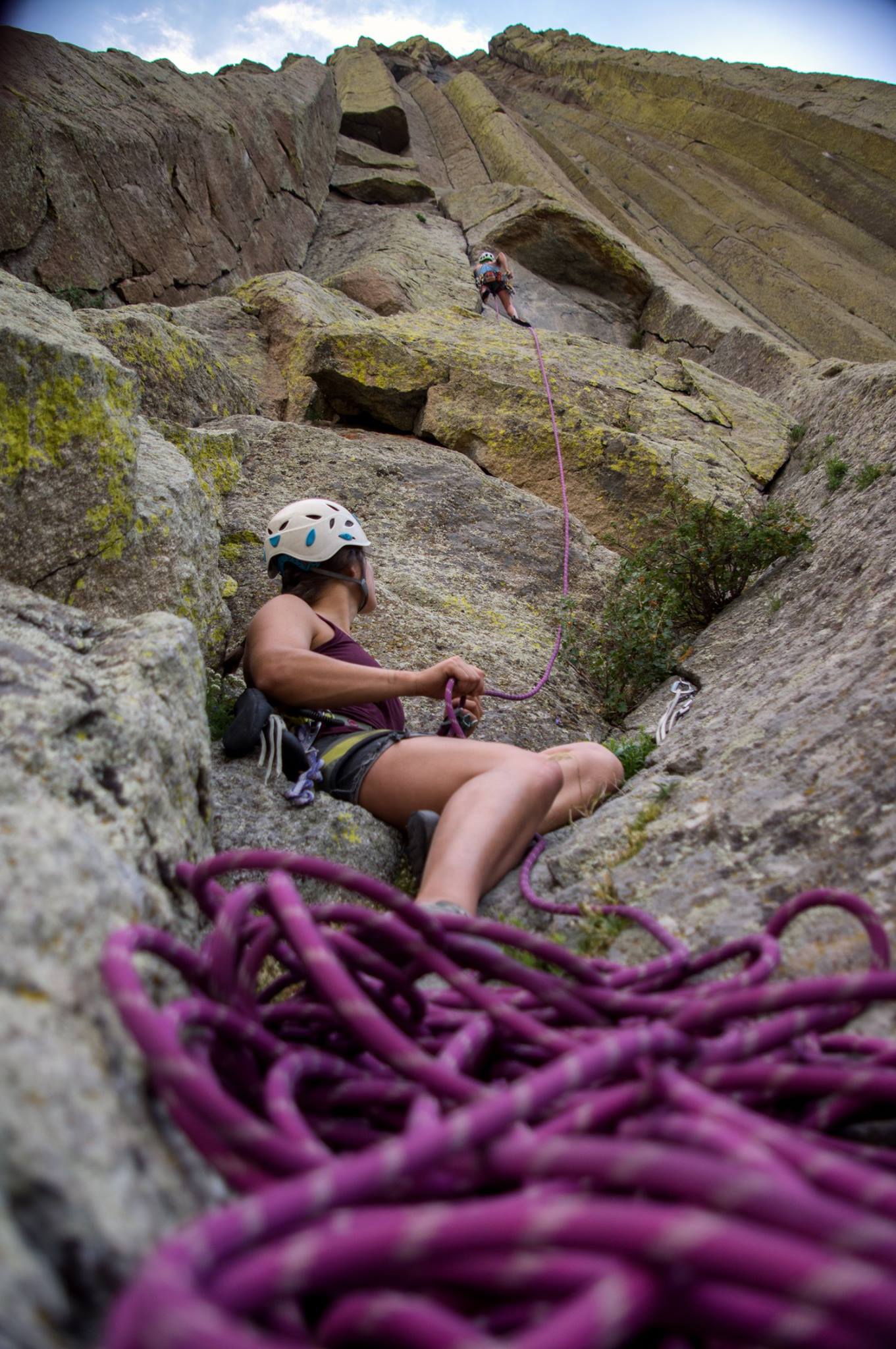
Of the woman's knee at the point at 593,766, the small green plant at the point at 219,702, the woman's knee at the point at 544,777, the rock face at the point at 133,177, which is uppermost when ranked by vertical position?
the rock face at the point at 133,177

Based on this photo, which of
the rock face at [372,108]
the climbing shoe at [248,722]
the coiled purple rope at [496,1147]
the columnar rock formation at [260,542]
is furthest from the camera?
the rock face at [372,108]

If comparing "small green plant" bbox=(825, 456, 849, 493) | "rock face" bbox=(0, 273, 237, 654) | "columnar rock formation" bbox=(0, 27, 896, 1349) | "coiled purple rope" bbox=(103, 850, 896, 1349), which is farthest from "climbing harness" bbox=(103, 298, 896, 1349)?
"small green plant" bbox=(825, 456, 849, 493)

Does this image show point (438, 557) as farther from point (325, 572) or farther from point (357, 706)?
point (357, 706)

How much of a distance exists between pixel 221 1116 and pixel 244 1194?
14 cm

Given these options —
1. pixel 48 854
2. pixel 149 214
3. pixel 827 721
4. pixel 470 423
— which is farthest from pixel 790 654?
pixel 149 214

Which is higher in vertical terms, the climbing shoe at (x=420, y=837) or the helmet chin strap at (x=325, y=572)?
the helmet chin strap at (x=325, y=572)

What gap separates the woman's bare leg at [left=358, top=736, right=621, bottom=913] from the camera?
6.83 feet

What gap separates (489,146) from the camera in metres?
23.9

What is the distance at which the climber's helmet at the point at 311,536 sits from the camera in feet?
10.2

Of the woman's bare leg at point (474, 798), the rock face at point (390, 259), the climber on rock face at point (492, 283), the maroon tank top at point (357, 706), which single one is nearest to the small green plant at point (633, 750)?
the woman's bare leg at point (474, 798)

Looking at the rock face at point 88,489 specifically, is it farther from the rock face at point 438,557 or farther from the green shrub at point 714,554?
the green shrub at point 714,554

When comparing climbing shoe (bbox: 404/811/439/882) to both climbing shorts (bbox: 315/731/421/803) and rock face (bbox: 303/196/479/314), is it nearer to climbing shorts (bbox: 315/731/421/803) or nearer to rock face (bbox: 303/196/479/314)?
climbing shorts (bbox: 315/731/421/803)

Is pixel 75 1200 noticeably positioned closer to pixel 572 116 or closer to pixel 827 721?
pixel 827 721

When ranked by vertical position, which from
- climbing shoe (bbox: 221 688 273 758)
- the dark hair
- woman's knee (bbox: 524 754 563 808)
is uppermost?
the dark hair
